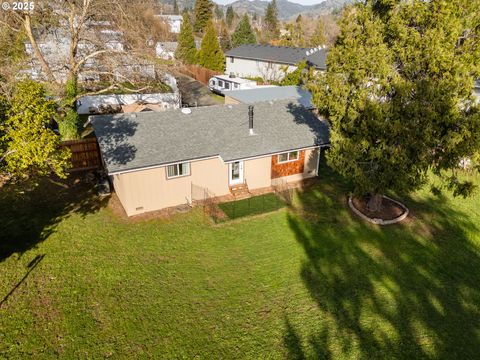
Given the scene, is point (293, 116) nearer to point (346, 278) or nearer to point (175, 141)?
point (175, 141)

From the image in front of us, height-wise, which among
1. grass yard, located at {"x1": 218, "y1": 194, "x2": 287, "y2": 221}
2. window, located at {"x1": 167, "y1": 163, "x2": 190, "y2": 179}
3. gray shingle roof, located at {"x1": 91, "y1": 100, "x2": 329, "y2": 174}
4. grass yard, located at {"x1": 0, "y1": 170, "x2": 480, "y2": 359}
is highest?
gray shingle roof, located at {"x1": 91, "y1": 100, "x2": 329, "y2": 174}

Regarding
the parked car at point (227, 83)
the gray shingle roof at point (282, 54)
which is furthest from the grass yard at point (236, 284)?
the gray shingle roof at point (282, 54)

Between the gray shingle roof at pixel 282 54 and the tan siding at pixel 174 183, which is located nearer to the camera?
the tan siding at pixel 174 183

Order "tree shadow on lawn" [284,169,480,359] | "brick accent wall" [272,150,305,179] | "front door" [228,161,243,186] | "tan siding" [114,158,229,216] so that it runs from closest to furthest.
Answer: "tree shadow on lawn" [284,169,480,359] < "tan siding" [114,158,229,216] < "front door" [228,161,243,186] < "brick accent wall" [272,150,305,179]

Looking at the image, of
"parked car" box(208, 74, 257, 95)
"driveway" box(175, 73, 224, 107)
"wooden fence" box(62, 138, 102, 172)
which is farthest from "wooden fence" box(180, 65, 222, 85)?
"wooden fence" box(62, 138, 102, 172)

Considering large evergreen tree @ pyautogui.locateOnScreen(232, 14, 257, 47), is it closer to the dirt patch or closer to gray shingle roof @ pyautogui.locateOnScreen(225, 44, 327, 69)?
gray shingle roof @ pyautogui.locateOnScreen(225, 44, 327, 69)

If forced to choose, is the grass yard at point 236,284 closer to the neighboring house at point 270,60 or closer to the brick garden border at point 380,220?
the brick garden border at point 380,220

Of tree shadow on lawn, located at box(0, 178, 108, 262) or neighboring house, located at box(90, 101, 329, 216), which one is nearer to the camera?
tree shadow on lawn, located at box(0, 178, 108, 262)
